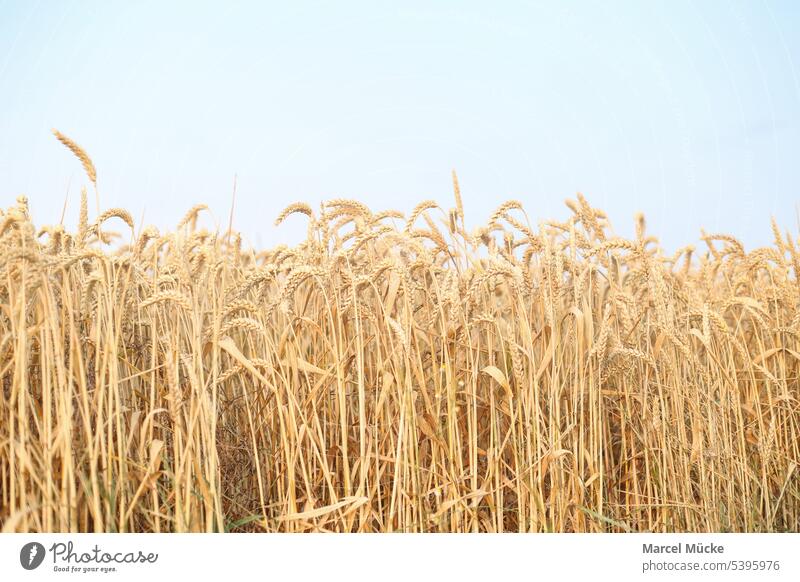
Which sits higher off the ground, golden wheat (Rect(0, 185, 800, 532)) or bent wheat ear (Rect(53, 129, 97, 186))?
bent wheat ear (Rect(53, 129, 97, 186))

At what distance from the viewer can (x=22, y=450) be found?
4.84 ft

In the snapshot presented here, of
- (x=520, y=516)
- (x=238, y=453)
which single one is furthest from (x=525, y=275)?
(x=238, y=453)

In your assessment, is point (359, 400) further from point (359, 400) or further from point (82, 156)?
point (82, 156)

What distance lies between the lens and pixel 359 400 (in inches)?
74.0

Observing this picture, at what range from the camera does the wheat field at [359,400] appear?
1.66 meters

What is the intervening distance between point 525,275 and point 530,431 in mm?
478
